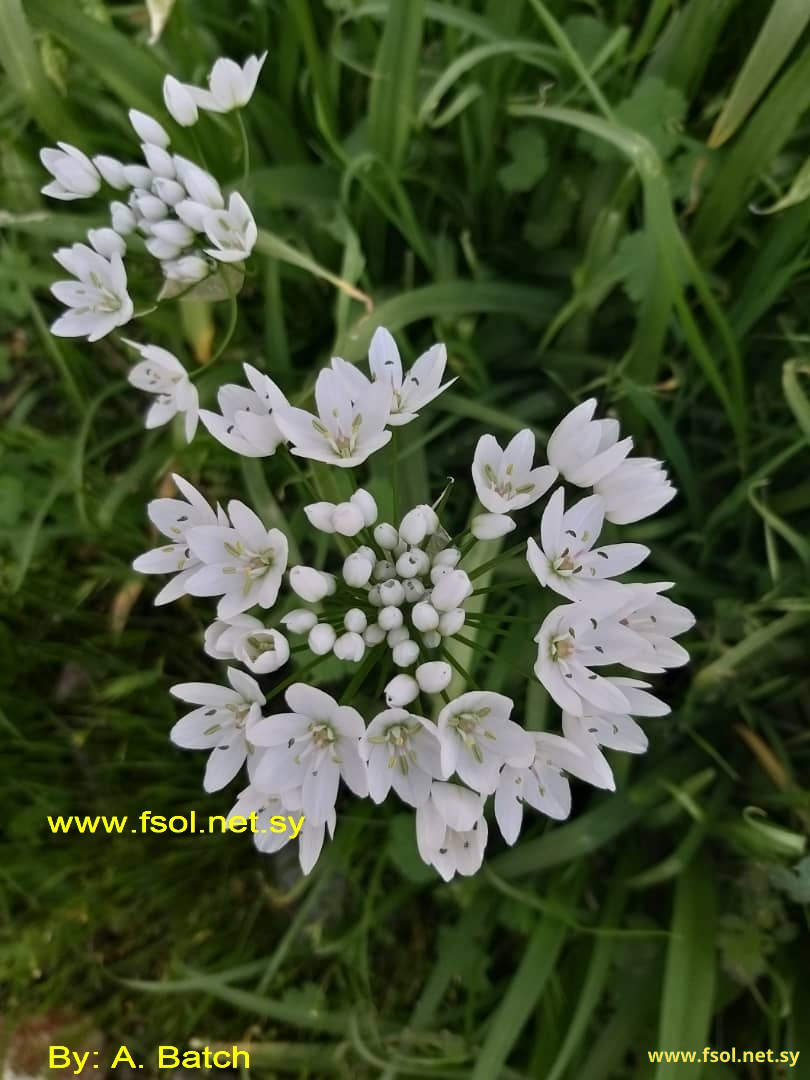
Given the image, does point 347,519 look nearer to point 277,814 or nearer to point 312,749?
point 312,749

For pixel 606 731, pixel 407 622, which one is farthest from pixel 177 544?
pixel 606 731

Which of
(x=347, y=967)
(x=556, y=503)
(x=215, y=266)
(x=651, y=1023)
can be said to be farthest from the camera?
(x=347, y=967)

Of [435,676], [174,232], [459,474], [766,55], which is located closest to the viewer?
[435,676]

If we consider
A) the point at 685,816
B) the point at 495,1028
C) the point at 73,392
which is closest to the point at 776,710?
the point at 685,816

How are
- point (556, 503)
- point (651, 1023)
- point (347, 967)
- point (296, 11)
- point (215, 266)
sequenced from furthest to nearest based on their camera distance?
point (347, 967)
point (651, 1023)
point (296, 11)
point (215, 266)
point (556, 503)

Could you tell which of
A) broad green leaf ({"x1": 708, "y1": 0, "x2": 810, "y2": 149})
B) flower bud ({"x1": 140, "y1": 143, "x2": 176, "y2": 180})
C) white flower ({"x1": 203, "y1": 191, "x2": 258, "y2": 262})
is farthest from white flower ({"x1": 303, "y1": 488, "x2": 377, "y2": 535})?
broad green leaf ({"x1": 708, "y1": 0, "x2": 810, "y2": 149})

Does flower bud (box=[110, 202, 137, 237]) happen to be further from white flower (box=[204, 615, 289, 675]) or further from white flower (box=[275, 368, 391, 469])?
white flower (box=[204, 615, 289, 675])

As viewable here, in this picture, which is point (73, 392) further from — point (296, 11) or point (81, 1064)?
point (81, 1064)
